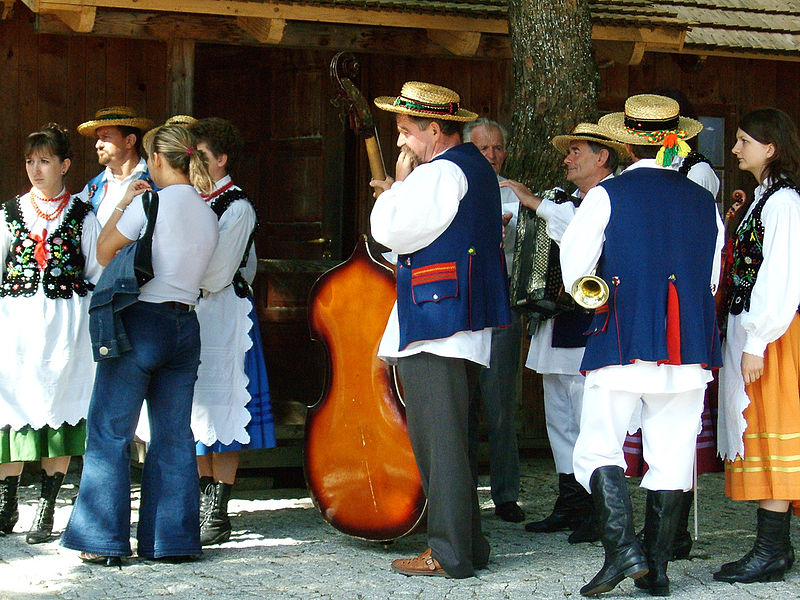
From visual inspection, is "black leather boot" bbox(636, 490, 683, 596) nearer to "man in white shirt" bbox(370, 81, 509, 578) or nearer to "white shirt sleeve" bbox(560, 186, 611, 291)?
"man in white shirt" bbox(370, 81, 509, 578)

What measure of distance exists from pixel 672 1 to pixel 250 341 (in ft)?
14.8

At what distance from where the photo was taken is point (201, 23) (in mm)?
6648

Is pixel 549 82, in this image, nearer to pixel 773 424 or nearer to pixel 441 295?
pixel 441 295

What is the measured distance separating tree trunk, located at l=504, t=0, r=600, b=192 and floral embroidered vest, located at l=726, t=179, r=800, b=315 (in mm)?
1715

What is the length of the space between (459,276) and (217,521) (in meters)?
1.70

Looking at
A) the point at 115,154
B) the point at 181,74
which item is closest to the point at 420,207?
the point at 115,154

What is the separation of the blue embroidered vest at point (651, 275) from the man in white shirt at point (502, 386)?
1.38 meters

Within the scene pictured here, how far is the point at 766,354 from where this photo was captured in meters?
4.65

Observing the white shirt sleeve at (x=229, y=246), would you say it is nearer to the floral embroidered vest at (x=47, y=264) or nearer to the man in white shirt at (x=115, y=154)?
the floral embroidered vest at (x=47, y=264)

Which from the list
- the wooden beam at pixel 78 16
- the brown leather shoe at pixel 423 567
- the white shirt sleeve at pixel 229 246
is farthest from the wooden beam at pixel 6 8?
the brown leather shoe at pixel 423 567

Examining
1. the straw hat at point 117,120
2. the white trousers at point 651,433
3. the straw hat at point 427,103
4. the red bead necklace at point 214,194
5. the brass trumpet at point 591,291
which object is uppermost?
the straw hat at point 117,120

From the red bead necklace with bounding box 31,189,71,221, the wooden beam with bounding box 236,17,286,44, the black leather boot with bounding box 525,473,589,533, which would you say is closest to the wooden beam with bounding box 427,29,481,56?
the wooden beam with bounding box 236,17,286,44

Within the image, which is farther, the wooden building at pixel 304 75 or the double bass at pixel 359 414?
the wooden building at pixel 304 75

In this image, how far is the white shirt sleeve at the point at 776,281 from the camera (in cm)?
448
